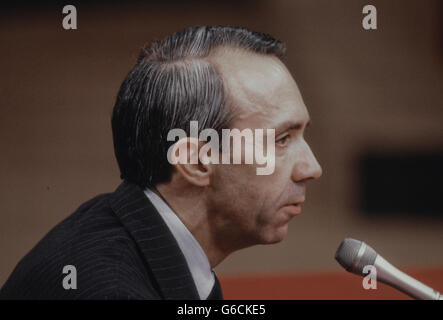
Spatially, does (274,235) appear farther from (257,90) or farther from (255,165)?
(257,90)

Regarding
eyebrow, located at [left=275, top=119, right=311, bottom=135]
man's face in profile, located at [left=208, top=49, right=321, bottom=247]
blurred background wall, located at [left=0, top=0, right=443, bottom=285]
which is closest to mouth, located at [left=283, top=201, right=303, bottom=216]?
man's face in profile, located at [left=208, top=49, right=321, bottom=247]

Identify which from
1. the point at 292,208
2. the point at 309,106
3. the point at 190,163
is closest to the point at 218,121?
the point at 190,163

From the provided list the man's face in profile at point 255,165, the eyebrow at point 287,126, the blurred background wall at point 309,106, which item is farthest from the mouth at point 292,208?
the blurred background wall at point 309,106

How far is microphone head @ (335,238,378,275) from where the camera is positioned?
33.0 inches

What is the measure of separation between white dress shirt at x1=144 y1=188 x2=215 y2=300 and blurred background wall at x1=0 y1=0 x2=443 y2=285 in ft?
2.98

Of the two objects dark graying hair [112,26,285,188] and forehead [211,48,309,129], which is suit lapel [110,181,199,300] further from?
forehead [211,48,309,129]

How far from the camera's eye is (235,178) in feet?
3.09

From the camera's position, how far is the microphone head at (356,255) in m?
0.84

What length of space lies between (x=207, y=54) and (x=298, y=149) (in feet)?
0.68
